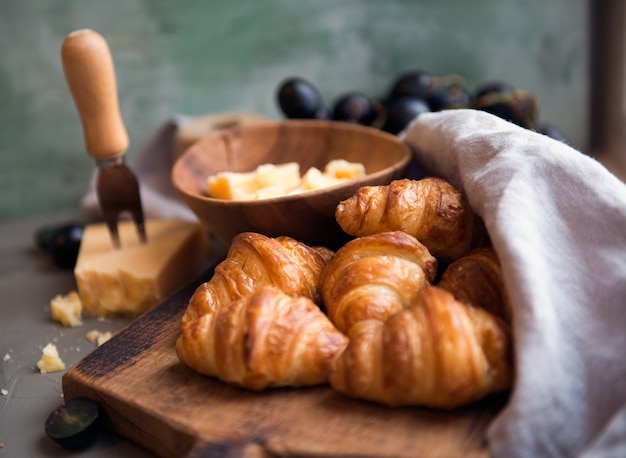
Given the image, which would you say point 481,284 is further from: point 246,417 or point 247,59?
point 247,59

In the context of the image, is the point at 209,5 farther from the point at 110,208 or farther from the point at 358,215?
the point at 358,215

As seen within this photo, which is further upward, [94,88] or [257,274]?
[94,88]

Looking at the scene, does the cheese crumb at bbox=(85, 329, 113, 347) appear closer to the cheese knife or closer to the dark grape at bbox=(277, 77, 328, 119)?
the cheese knife

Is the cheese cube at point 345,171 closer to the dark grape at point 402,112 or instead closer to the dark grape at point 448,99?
the dark grape at point 402,112

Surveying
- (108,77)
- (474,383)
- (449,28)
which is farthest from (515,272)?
(449,28)

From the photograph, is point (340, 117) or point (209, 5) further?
point (209, 5)

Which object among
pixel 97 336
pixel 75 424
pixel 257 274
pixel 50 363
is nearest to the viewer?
pixel 75 424

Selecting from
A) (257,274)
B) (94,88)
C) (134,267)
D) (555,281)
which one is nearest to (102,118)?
(94,88)
